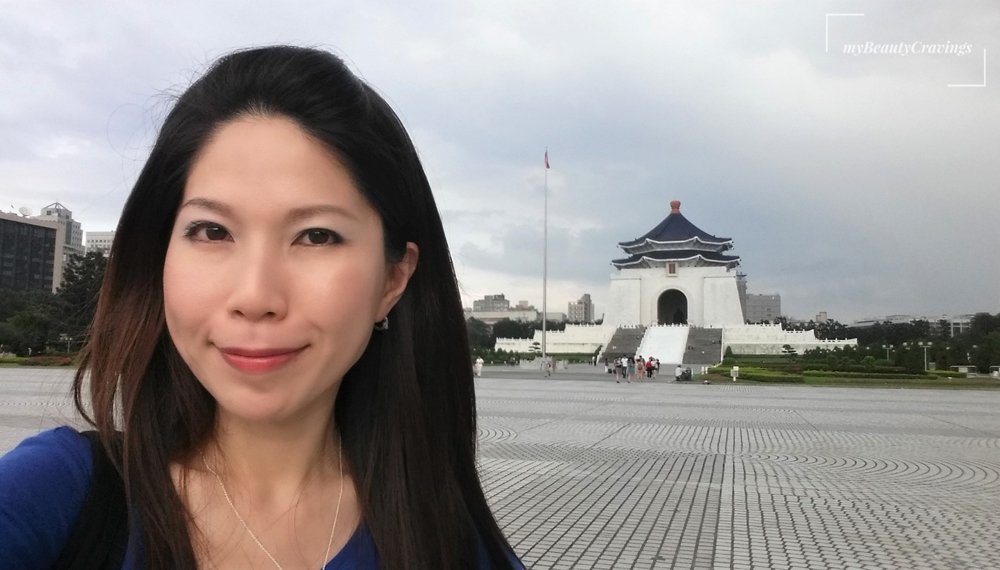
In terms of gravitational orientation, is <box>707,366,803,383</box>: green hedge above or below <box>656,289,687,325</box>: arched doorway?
below

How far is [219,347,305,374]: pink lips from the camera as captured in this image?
97 cm

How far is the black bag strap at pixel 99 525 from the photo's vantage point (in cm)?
87

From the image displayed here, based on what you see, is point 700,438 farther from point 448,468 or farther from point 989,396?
point 989,396

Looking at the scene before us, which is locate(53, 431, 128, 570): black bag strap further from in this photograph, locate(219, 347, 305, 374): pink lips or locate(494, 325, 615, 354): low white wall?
locate(494, 325, 615, 354): low white wall

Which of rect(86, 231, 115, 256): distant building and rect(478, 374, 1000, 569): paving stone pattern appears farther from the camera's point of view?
rect(478, 374, 1000, 569): paving stone pattern

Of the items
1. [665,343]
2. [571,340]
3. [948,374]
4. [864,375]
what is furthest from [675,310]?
[864,375]

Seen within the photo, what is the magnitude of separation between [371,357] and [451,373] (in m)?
0.15

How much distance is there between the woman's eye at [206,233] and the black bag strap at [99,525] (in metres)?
0.31

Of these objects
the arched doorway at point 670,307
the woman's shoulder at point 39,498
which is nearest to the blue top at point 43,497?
the woman's shoulder at point 39,498

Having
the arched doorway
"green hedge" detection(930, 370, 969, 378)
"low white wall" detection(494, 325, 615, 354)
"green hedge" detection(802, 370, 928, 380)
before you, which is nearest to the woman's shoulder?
"green hedge" detection(802, 370, 928, 380)

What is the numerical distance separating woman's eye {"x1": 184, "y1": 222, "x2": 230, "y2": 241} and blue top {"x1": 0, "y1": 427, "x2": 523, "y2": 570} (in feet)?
1.01

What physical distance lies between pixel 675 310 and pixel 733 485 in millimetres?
52502

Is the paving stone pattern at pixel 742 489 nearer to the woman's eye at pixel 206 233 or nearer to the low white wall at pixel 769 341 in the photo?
the woman's eye at pixel 206 233

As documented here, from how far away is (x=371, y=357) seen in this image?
4.26 ft
